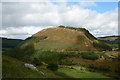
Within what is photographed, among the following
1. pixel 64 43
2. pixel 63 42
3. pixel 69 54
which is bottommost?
pixel 69 54

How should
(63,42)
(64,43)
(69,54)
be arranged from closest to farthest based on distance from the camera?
(69,54), (64,43), (63,42)

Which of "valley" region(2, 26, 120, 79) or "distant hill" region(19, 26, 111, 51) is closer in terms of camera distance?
"valley" region(2, 26, 120, 79)

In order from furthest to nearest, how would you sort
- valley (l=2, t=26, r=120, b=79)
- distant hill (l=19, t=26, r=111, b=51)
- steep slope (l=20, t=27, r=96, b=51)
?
1. steep slope (l=20, t=27, r=96, b=51)
2. distant hill (l=19, t=26, r=111, b=51)
3. valley (l=2, t=26, r=120, b=79)

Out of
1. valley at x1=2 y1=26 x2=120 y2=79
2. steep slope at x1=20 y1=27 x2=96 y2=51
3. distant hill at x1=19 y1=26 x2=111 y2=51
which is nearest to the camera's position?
valley at x1=2 y1=26 x2=120 y2=79

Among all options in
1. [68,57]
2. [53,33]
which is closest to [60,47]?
[68,57]

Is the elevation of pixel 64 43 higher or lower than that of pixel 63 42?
lower

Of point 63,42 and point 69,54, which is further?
point 63,42

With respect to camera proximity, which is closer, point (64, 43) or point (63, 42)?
point (64, 43)

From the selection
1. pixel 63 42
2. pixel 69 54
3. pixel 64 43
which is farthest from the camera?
pixel 63 42

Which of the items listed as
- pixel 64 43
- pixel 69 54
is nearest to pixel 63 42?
pixel 64 43

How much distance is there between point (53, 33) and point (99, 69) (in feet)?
341

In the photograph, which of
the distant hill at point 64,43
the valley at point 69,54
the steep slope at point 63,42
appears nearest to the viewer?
the valley at point 69,54

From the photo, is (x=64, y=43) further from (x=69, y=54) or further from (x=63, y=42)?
(x=69, y=54)

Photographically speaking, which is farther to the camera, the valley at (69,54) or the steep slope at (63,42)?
the steep slope at (63,42)
